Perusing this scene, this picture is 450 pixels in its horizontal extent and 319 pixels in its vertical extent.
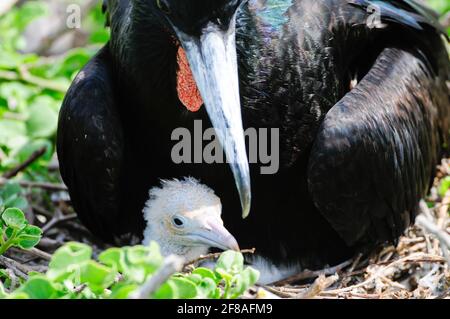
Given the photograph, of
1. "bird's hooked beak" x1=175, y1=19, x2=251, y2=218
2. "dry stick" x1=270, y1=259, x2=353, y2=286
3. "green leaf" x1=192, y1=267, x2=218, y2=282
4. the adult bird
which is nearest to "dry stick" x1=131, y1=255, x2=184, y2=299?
"green leaf" x1=192, y1=267, x2=218, y2=282

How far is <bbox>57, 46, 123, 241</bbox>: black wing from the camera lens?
4.19 m

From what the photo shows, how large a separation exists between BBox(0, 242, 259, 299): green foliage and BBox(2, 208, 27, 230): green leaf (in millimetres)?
432

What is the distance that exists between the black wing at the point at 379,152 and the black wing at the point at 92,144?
830 millimetres

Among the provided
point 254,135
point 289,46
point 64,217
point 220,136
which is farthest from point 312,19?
point 64,217

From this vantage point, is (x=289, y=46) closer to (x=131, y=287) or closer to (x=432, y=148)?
(x=432, y=148)

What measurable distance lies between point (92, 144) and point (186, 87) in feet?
1.68

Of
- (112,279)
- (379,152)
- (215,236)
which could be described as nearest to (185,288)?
(112,279)

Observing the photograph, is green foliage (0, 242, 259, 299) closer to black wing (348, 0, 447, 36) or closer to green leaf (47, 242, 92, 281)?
green leaf (47, 242, 92, 281)

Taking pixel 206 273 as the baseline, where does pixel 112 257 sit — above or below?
above

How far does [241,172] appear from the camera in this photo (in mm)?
3438

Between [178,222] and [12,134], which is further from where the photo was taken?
[12,134]

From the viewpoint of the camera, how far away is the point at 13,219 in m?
3.49

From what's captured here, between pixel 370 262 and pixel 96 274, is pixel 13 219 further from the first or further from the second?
pixel 370 262

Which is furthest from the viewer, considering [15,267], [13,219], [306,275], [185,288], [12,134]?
[12,134]
